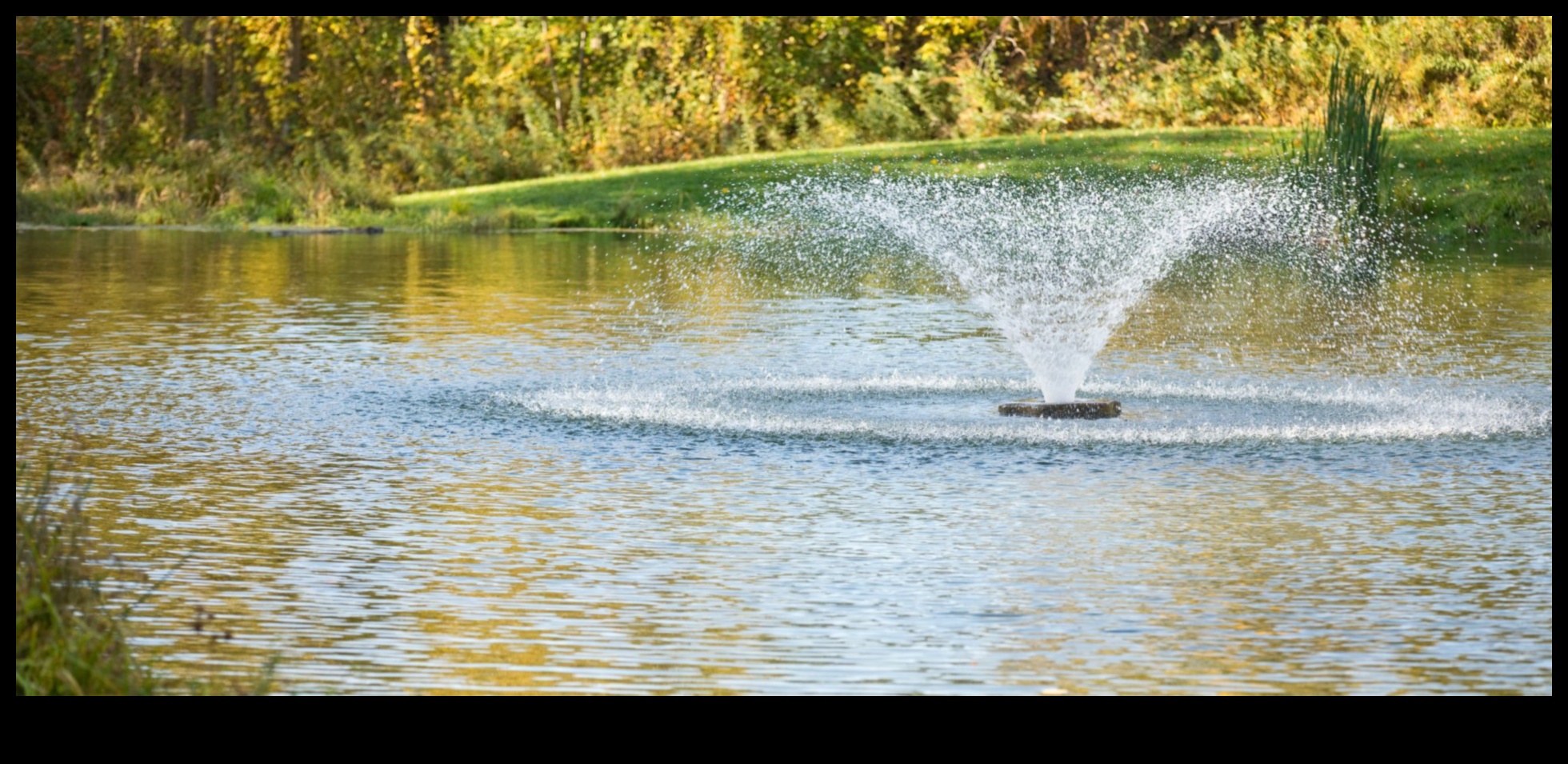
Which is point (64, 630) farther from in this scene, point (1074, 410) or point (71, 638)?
point (1074, 410)

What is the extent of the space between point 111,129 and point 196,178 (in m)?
7.26

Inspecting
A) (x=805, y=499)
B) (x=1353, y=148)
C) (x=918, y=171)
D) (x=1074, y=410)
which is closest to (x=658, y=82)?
(x=918, y=171)

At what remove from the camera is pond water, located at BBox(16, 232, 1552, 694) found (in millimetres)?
6848

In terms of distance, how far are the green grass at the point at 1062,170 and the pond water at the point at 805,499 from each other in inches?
459

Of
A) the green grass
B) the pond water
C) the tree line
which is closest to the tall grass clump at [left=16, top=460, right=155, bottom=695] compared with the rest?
the pond water

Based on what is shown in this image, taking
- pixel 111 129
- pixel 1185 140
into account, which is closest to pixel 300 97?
pixel 111 129

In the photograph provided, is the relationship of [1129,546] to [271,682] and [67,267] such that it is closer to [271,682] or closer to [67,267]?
[271,682]

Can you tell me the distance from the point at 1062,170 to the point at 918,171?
6.48 ft

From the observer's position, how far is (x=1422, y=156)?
105ft

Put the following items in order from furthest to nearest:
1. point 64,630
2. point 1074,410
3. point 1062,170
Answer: point 1062,170 → point 1074,410 → point 64,630

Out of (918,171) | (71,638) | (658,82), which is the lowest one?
(71,638)

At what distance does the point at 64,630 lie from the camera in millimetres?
6000

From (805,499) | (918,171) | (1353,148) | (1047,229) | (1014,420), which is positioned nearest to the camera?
(805,499)

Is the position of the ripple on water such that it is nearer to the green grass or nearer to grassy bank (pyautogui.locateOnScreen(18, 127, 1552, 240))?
the green grass
